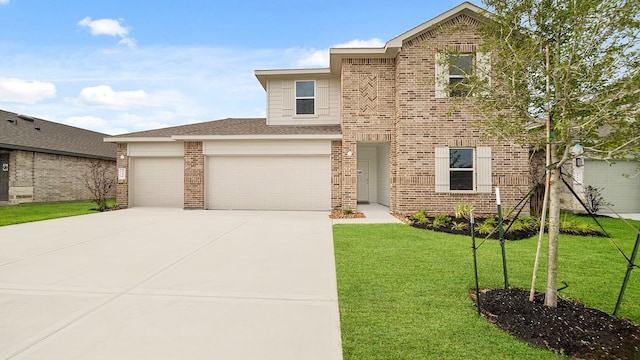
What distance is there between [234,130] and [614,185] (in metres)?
16.5

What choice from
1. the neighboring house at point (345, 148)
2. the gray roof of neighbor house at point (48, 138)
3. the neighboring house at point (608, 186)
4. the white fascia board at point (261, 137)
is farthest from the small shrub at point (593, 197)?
the gray roof of neighbor house at point (48, 138)

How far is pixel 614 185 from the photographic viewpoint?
41.1 feet

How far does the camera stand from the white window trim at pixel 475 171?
10688 millimetres

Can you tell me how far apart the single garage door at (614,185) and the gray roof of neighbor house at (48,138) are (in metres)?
26.0

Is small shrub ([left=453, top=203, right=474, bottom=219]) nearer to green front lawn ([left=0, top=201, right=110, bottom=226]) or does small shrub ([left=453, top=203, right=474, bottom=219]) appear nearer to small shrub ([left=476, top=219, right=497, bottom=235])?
small shrub ([left=476, top=219, right=497, bottom=235])

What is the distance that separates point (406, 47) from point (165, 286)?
10.7 meters

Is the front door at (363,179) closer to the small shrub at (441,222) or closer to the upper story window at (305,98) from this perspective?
the upper story window at (305,98)

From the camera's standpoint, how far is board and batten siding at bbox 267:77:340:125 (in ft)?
46.2

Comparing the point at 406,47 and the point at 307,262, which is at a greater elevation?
the point at 406,47

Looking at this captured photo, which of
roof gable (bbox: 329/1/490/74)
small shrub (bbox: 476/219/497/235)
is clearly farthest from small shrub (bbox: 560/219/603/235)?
roof gable (bbox: 329/1/490/74)

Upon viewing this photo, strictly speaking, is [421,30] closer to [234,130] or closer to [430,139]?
[430,139]

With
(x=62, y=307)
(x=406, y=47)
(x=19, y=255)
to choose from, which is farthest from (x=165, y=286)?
(x=406, y=47)

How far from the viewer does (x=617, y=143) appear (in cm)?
291

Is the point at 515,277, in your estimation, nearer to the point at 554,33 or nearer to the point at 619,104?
the point at 619,104
